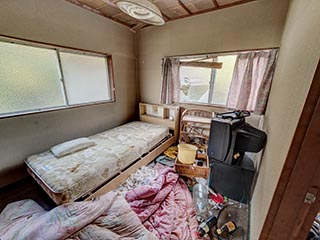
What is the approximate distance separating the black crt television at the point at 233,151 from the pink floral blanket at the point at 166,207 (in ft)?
1.50

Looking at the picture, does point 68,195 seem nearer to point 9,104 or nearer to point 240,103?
point 9,104

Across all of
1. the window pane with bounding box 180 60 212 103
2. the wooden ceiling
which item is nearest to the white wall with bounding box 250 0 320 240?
the wooden ceiling

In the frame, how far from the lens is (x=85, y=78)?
264 cm

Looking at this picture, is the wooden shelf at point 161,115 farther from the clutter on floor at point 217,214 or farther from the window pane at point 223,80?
the clutter on floor at point 217,214

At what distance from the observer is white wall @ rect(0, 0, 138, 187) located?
1798mm

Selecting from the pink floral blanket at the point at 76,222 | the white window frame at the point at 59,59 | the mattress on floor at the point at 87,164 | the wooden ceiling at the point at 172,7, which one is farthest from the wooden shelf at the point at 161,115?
the pink floral blanket at the point at 76,222

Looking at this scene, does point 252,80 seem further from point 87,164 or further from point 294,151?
point 87,164

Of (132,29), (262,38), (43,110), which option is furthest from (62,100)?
(262,38)

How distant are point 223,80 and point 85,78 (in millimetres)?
2476

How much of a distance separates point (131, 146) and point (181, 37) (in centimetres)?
225

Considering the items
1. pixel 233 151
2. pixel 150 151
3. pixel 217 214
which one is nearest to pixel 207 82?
pixel 150 151

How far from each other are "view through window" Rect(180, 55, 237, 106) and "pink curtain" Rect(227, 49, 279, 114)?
172 mm

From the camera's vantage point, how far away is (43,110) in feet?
6.90

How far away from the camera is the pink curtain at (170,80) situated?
9.78 ft
